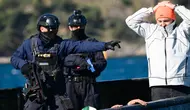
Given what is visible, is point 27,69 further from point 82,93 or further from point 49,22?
point 82,93

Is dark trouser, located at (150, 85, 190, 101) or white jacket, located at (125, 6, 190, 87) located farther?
dark trouser, located at (150, 85, 190, 101)

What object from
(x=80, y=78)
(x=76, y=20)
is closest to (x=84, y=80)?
(x=80, y=78)

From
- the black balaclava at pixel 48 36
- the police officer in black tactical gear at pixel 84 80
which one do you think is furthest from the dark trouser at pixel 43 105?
the police officer in black tactical gear at pixel 84 80

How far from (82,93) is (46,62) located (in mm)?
1880

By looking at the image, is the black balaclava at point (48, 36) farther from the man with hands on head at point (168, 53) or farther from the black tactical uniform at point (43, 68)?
the man with hands on head at point (168, 53)

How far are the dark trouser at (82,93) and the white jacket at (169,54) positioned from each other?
58.5 inches

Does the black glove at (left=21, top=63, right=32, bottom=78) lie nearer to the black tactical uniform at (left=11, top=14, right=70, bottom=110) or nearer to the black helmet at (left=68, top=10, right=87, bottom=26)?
the black tactical uniform at (left=11, top=14, right=70, bottom=110)

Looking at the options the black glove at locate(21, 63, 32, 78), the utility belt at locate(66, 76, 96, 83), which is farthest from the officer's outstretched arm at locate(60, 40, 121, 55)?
the utility belt at locate(66, 76, 96, 83)

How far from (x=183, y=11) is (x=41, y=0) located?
60380 millimetres

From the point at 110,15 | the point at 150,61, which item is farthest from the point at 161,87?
the point at 110,15

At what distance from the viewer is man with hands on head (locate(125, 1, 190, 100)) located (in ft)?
29.9

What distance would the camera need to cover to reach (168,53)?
9117mm

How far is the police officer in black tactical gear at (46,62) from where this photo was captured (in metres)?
8.78

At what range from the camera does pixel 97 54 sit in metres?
10.7
